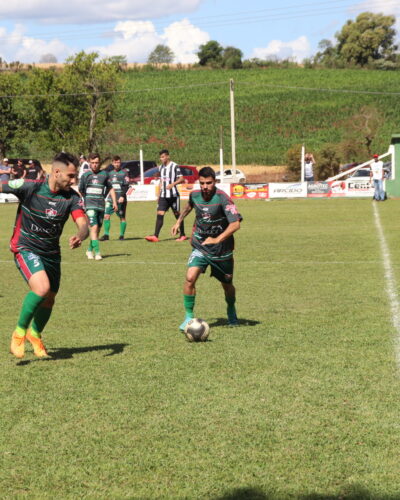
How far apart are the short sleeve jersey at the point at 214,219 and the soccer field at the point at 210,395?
900 mm

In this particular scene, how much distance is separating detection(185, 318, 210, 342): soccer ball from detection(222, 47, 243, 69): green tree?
115153mm

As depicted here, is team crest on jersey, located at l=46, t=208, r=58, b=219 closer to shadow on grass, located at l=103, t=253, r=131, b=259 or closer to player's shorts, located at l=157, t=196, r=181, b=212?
shadow on grass, located at l=103, t=253, r=131, b=259

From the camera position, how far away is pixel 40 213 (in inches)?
290

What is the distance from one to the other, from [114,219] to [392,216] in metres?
9.39

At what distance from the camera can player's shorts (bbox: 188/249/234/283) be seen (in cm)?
882

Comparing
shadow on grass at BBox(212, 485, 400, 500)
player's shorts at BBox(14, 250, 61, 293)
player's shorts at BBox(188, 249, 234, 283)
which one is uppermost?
player's shorts at BBox(14, 250, 61, 293)


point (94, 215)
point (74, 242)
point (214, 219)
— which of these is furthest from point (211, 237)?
point (94, 215)

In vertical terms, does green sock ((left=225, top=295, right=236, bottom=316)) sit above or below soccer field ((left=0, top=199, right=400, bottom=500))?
above

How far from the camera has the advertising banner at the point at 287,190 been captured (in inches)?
1496

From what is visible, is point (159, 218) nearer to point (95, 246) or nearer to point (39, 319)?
point (95, 246)

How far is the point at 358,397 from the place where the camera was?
602cm

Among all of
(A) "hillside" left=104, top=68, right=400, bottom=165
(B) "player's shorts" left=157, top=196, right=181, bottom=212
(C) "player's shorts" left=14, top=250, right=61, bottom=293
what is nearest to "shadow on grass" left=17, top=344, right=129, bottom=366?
(C) "player's shorts" left=14, top=250, right=61, bottom=293

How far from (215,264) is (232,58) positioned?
11590 cm

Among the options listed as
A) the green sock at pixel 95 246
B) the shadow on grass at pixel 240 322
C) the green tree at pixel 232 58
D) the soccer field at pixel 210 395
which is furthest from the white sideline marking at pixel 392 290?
the green tree at pixel 232 58
